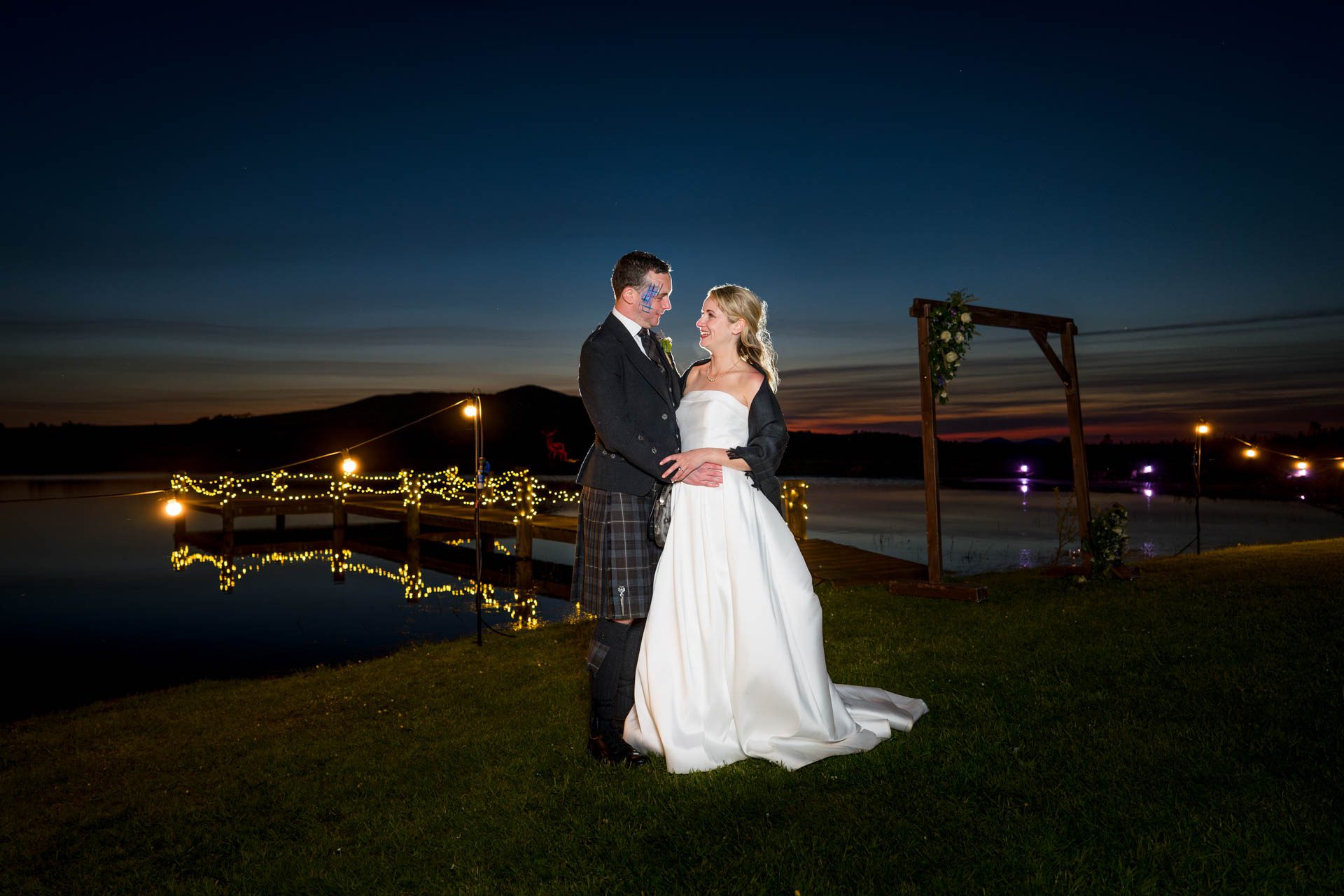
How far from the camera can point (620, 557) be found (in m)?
3.69

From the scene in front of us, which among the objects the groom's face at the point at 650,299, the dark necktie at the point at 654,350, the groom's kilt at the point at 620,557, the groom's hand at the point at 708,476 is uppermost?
the groom's face at the point at 650,299

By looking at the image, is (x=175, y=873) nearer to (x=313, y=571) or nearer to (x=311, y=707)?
(x=311, y=707)

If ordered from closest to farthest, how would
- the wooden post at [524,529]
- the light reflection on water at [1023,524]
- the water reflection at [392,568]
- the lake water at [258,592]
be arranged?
the lake water at [258,592] < the water reflection at [392,568] < the wooden post at [524,529] < the light reflection on water at [1023,524]

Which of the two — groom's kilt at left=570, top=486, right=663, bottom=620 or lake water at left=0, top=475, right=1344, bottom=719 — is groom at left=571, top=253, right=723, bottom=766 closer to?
groom's kilt at left=570, top=486, right=663, bottom=620

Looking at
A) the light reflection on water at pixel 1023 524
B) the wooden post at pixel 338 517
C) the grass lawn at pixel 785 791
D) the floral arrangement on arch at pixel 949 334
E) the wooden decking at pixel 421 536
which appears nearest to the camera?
the grass lawn at pixel 785 791

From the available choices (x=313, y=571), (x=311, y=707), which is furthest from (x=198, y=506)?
(x=311, y=707)

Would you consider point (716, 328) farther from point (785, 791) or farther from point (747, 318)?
point (785, 791)

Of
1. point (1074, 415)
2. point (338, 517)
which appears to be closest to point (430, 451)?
point (338, 517)

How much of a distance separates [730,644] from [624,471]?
0.94m

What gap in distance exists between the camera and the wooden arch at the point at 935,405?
7.68m

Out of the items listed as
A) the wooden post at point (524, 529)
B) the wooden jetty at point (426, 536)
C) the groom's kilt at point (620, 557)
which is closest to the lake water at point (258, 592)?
the wooden jetty at point (426, 536)

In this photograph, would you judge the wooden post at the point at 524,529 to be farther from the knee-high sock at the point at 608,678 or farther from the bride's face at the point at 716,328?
the bride's face at the point at 716,328

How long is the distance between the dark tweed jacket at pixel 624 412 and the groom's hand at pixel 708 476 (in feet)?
0.53

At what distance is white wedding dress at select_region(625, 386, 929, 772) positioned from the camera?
355cm
